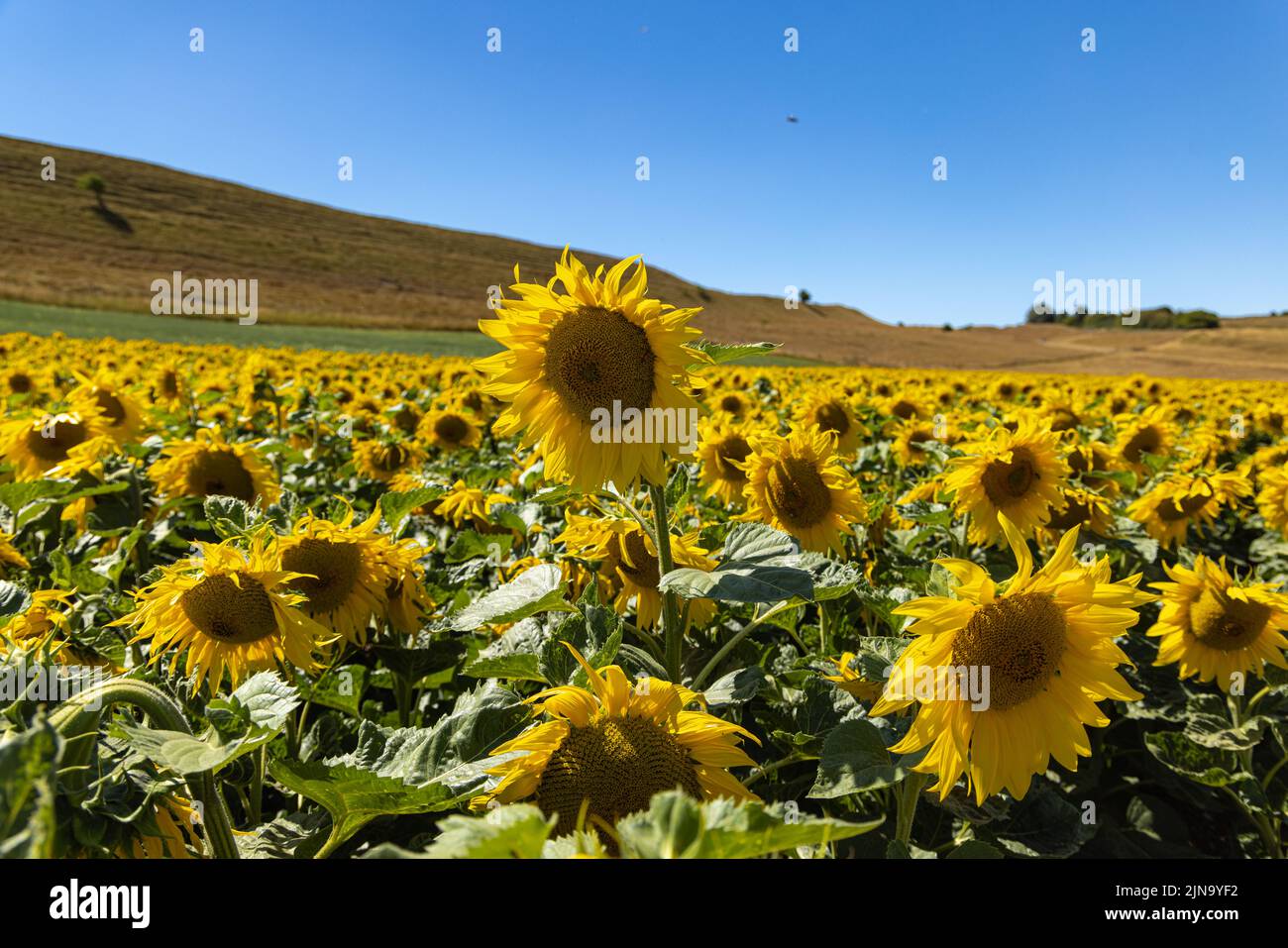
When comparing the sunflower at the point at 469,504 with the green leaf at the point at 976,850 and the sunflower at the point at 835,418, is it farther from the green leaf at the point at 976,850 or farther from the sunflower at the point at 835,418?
the green leaf at the point at 976,850

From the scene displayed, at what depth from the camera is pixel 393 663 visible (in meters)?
2.59

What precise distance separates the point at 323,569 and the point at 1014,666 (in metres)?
1.94

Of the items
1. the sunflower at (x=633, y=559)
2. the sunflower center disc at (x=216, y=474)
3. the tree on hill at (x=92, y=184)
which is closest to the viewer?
the sunflower at (x=633, y=559)

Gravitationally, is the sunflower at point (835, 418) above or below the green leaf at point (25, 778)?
above

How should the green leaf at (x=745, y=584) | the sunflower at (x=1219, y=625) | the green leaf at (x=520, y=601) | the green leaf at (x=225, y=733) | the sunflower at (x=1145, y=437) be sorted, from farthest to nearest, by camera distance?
the sunflower at (x=1145, y=437)
the sunflower at (x=1219, y=625)
the green leaf at (x=520, y=601)
the green leaf at (x=745, y=584)
the green leaf at (x=225, y=733)

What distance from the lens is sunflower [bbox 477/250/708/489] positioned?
1.83 metres

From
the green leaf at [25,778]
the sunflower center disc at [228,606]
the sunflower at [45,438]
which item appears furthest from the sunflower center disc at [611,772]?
the sunflower at [45,438]

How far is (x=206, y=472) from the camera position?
137 inches

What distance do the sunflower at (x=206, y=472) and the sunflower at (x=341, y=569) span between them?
1.40m

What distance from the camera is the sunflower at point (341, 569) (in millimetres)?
2254

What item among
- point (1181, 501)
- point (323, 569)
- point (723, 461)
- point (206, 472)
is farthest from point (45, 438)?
point (1181, 501)

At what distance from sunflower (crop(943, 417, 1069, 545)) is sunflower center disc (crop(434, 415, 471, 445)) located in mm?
4040

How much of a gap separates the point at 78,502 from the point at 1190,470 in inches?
267
